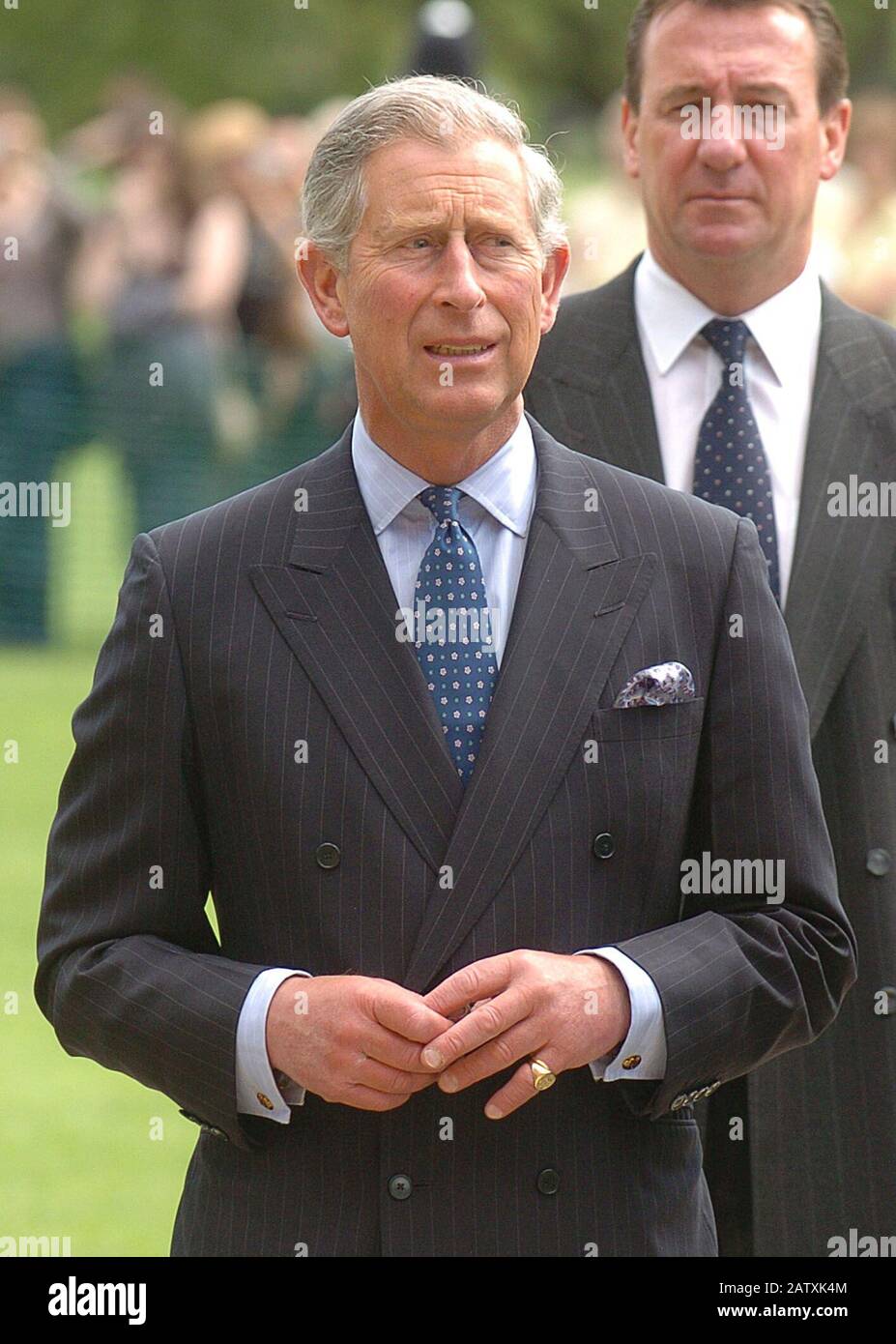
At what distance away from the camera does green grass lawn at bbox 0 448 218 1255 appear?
696 centimetres

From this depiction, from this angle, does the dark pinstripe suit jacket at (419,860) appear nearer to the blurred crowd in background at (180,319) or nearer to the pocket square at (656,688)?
the pocket square at (656,688)

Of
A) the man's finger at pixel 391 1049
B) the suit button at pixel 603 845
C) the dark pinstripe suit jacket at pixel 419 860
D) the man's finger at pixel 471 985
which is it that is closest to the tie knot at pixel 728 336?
the dark pinstripe suit jacket at pixel 419 860

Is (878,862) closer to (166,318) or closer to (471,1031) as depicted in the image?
(471,1031)

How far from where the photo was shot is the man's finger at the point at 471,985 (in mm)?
3043

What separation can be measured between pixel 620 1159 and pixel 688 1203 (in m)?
0.13

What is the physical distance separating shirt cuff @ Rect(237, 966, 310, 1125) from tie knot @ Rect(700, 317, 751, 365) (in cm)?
163

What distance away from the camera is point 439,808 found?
3.22 m

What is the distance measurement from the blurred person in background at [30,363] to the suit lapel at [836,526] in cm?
1051

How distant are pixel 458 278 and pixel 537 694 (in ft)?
1.79

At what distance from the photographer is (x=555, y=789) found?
127 inches

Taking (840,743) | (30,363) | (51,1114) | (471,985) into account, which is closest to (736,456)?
(840,743)

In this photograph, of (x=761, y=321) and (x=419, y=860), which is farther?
(x=761, y=321)

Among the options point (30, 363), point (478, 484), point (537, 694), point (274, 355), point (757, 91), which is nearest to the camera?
point (537, 694)

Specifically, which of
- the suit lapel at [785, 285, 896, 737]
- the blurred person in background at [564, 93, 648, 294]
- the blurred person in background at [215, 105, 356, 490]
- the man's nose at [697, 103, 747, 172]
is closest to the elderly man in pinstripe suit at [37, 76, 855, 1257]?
the suit lapel at [785, 285, 896, 737]
